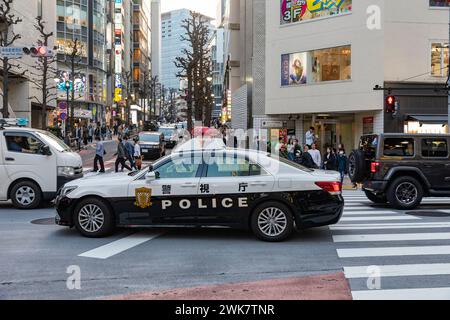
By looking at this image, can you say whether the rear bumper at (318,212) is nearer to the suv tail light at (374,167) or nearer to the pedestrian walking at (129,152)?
the suv tail light at (374,167)

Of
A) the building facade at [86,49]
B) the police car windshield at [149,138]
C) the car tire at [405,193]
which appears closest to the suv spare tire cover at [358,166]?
the car tire at [405,193]

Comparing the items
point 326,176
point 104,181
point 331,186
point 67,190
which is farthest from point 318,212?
point 67,190

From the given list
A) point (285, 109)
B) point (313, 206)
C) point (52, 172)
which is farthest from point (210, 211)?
point (285, 109)

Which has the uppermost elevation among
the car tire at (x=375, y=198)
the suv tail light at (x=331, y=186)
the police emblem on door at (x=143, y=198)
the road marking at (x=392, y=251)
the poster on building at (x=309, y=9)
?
the poster on building at (x=309, y=9)

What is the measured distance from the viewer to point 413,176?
12.6 m

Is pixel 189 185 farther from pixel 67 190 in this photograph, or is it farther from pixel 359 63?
pixel 359 63

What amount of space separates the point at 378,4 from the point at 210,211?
69.7 feet

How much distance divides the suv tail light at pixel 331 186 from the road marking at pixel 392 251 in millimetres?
1038

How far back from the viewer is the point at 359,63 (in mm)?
26531

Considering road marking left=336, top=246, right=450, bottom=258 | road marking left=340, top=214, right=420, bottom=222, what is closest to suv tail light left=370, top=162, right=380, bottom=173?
road marking left=340, top=214, right=420, bottom=222

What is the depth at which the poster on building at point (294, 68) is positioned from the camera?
28969 mm

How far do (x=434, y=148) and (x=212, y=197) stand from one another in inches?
266

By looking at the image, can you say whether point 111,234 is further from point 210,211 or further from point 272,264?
point 272,264

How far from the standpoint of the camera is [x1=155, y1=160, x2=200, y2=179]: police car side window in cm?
867
